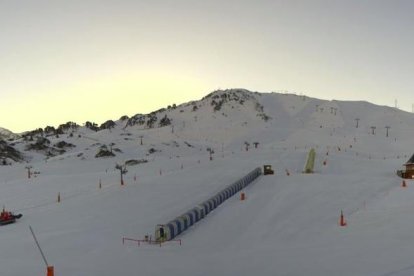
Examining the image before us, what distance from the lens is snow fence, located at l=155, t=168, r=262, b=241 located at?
20828mm

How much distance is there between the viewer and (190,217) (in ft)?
78.5

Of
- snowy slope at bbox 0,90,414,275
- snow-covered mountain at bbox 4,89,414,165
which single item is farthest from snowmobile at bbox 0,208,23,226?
snow-covered mountain at bbox 4,89,414,165

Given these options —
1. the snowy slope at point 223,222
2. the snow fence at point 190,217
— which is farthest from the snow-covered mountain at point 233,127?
the snow fence at point 190,217

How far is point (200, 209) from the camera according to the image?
1003 inches

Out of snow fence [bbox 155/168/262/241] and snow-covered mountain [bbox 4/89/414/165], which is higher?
snow-covered mountain [bbox 4/89/414/165]

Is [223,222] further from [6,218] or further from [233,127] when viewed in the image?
[233,127]

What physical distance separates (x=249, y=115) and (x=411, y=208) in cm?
13661

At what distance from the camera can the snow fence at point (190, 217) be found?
20828mm

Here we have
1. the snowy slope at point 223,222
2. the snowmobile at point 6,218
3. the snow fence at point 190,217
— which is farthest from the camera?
the snowmobile at point 6,218

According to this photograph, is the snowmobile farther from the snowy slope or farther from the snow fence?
the snow fence

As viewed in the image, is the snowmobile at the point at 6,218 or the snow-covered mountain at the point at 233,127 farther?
the snow-covered mountain at the point at 233,127

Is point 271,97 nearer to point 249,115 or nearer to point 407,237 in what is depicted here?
point 249,115

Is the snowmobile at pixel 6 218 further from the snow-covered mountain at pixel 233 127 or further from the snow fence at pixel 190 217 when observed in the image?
the snow-covered mountain at pixel 233 127

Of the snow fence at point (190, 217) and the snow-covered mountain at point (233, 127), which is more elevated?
the snow-covered mountain at point (233, 127)
